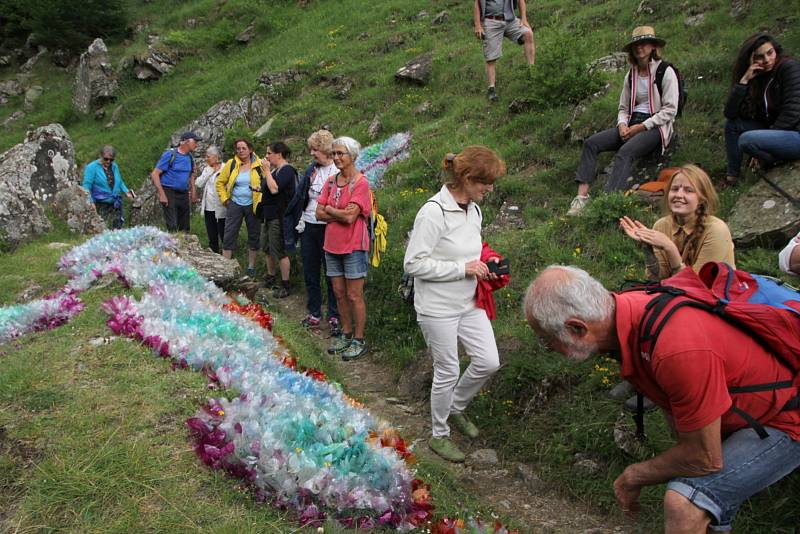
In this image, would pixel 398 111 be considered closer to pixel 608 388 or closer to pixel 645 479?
pixel 608 388

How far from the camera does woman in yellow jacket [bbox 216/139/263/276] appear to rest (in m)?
9.52

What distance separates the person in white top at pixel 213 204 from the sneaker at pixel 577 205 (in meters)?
5.70

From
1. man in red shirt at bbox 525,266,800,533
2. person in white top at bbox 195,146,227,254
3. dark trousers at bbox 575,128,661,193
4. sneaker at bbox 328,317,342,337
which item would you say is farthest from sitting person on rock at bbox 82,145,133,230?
man in red shirt at bbox 525,266,800,533

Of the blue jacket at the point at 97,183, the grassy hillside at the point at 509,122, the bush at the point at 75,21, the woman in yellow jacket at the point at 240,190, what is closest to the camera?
the grassy hillside at the point at 509,122

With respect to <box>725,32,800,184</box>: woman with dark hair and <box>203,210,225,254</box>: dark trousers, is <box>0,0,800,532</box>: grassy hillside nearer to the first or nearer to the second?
<box>725,32,800,184</box>: woman with dark hair

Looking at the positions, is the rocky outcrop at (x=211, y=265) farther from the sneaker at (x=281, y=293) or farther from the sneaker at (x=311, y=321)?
the sneaker at (x=281, y=293)

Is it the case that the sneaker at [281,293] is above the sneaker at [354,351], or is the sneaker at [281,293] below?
above

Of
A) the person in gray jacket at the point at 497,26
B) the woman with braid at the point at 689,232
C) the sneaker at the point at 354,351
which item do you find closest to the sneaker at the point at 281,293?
the sneaker at the point at 354,351

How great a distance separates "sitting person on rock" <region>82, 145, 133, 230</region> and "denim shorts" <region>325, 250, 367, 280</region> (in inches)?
267

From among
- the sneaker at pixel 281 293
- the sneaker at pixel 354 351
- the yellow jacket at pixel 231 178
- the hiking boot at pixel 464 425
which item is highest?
the yellow jacket at pixel 231 178

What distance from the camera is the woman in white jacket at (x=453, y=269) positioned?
4781 millimetres

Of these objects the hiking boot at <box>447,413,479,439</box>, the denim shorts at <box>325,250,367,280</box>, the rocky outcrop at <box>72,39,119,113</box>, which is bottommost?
the hiking boot at <box>447,413,479,439</box>

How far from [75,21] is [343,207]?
91.6ft

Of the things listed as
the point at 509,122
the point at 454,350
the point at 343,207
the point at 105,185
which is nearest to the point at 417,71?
the point at 509,122
